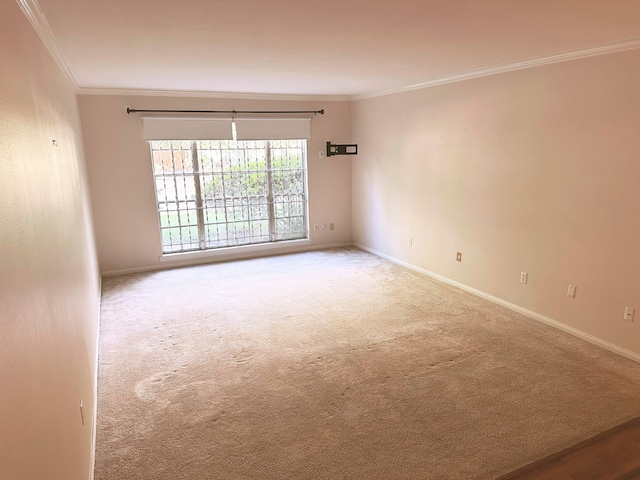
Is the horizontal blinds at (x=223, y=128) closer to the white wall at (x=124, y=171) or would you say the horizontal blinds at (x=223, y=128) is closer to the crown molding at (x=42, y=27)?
the white wall at (x=124, y=171)

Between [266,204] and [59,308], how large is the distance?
15.8ft

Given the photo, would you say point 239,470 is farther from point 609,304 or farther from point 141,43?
point 609,304

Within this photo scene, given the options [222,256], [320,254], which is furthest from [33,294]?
[320,254]

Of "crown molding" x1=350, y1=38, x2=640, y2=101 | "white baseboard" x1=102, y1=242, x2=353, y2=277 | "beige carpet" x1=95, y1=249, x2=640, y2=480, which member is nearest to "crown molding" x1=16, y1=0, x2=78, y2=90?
"beige carpet" x1=95, y1=249, x2=640, y2=480

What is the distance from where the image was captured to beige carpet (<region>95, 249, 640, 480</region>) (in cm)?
226

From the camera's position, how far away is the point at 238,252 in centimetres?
634

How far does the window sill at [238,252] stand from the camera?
Answer: 5.97 metres

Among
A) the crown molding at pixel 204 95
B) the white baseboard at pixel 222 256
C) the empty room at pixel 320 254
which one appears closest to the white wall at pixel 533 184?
the empty room at pixel 320 254

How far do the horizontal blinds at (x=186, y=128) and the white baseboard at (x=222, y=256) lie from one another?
1667 mm

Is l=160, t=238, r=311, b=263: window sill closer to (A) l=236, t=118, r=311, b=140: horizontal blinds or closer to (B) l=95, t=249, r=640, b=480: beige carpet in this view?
(B) l=95, t=249, r=640, b=480: beige carpet

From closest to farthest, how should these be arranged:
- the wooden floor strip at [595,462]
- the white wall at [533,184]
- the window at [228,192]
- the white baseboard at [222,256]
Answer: the wooden floor strip at [595,462], the white wall at [533,184], the white baseboard at [222,256], the window at [228,192]

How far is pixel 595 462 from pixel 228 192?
5286 millimetres

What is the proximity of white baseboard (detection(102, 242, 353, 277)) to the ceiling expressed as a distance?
252cm

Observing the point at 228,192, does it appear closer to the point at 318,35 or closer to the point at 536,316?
the point at 318,35
